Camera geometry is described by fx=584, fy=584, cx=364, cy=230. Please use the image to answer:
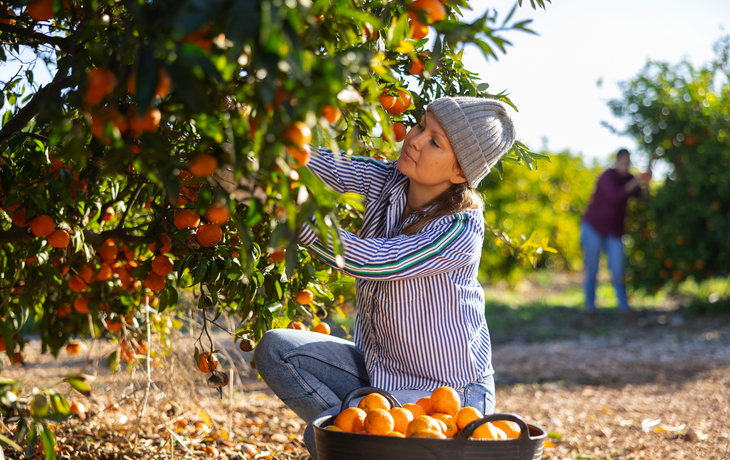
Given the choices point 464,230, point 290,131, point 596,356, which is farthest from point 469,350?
point 596,356

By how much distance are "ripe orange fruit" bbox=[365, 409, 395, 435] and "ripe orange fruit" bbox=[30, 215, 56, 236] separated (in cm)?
97

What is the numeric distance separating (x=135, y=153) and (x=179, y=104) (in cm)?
43

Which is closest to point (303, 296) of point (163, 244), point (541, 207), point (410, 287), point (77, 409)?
point (410, 287)

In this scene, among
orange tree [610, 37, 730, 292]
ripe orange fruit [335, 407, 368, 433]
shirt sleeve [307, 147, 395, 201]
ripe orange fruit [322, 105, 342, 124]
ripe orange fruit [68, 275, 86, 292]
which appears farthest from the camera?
orange tree [610, 37, 730, 292]

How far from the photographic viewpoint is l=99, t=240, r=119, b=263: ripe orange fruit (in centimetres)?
187

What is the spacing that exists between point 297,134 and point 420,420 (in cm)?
76

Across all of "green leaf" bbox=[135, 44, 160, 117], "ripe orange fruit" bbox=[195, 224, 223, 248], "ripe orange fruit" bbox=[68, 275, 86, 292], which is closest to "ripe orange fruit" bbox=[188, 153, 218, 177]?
"green leaf" bbox=[135, 44, 160, 117]

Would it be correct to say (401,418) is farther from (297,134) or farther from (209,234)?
(297,134)

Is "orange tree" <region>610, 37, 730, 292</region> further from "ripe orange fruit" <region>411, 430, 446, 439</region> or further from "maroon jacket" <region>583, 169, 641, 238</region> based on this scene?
"ripe orange fruit" <region>411, 430, 446, 439</region>

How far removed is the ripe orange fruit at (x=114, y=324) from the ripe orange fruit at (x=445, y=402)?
138 centimetres

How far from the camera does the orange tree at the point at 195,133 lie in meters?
0.83

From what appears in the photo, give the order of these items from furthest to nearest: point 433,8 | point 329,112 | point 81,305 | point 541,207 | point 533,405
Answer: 1. point 541,207
2. point 533,405
3. point 81,305
4. point 433,8
5. point 329,112

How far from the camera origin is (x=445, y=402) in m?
1.48

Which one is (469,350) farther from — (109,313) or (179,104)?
(109,313)
